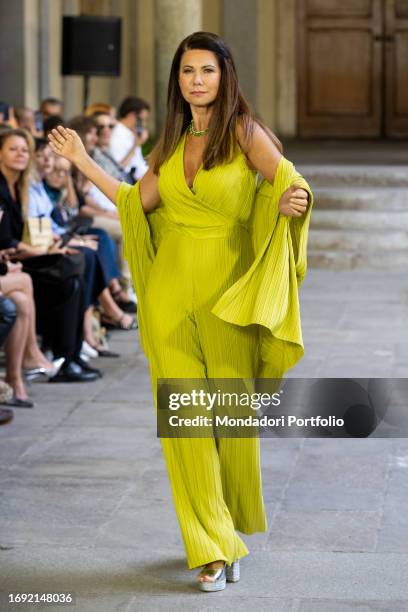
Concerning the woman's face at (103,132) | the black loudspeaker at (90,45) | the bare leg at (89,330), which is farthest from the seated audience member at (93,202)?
the black loudspeaker at (90,45)

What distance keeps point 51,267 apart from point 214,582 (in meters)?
3.29

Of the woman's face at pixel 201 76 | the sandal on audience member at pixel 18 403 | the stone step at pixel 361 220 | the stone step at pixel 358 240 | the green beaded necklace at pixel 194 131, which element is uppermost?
the woman's face at pixel 201 76

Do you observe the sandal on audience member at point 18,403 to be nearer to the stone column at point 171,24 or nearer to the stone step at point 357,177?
the stone step at point 357,177

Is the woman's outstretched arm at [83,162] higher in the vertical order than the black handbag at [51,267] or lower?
higher

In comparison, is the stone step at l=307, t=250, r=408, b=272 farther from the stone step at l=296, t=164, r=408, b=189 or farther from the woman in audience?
the woman in audience

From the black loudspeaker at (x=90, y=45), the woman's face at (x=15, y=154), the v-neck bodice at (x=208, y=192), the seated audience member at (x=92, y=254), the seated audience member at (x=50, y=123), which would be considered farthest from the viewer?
the black loudspeaker at (x=90, y=45)

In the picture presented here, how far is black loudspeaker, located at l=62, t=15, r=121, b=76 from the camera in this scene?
11.8 m

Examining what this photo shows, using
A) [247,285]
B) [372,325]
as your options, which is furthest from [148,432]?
[372,325]

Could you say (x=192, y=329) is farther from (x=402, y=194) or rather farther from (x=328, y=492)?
(x=402, y=194)

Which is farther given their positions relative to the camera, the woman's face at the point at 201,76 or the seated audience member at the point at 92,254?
the seated audience member at the point at 92,254

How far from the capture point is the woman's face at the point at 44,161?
24.4ft

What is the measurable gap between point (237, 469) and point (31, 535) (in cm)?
87

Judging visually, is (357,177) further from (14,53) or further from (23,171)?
(23,171)

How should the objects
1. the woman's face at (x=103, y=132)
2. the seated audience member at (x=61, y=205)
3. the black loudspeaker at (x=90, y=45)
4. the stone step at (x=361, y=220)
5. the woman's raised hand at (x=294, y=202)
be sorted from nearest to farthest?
the woman's raised hand at (x=294, y=202), the seated audience member at (x=61, y=205), the woman's face at (x=103, y=132), the stone step at (x=361, y=220), the black loudspeaker at (x=90, y=45)
